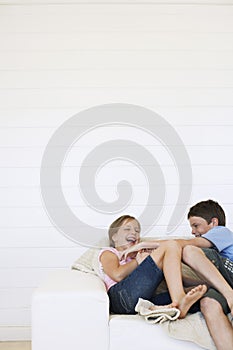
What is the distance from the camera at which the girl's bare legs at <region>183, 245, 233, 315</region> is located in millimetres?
2993

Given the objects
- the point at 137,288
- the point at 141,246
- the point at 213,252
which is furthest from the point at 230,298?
the point at 141,246

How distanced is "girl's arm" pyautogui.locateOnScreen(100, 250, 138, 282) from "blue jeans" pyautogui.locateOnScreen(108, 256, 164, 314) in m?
0.12

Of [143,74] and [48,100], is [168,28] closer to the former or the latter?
[143,74]

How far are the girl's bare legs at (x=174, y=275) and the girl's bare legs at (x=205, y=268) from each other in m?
0.05

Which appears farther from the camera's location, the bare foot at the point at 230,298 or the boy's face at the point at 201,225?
the boy's face at the point at 201,225

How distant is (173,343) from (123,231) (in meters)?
0.85

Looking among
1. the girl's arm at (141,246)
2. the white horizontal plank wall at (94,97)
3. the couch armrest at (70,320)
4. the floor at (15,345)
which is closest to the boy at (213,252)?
the girl's arm at (141,246)

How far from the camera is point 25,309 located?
175 inches

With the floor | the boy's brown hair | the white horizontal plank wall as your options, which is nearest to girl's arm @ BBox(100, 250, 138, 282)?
the boy's brown hair

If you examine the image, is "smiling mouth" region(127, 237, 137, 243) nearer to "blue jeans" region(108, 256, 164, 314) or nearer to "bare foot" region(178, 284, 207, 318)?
"blue jeans" region(108, 256, 164, 314)

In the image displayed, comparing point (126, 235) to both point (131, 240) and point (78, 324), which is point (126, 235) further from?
point (78, 324)

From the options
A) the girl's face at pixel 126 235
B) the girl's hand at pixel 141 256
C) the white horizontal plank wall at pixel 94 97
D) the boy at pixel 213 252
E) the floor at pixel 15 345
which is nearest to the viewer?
the boy at pixel 213 252

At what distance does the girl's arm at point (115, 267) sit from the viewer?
3.21 m

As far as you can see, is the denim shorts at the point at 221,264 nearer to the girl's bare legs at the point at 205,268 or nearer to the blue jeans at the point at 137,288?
the girl's bare legs at the point at 205,268
